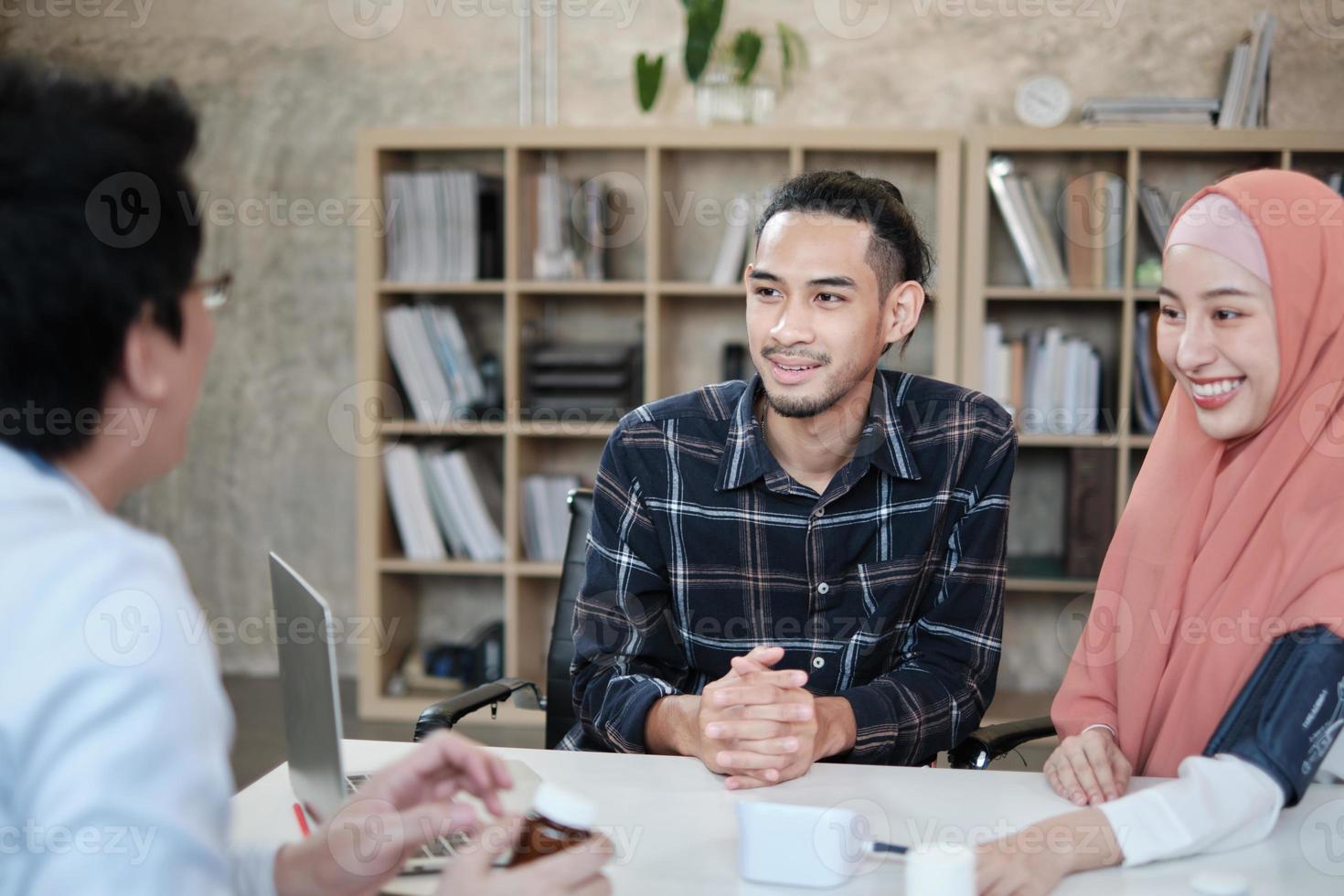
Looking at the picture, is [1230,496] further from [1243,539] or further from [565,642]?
[565,642]

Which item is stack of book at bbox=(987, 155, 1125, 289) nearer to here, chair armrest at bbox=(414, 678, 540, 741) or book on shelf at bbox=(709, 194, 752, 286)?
book on shelf at bbox=(709, 194, 752, 286)

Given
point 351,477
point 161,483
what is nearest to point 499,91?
point 351,477

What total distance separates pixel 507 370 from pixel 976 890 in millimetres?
2854

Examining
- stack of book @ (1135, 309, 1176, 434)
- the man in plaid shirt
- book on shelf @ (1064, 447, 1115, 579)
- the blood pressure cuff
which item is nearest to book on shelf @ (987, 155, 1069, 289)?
stack of book @ (1135, 309, 1176, 434)

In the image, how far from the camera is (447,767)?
3.48 feet

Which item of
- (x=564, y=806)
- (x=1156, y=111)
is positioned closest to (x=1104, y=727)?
(x=564, y=806)

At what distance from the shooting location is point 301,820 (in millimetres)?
1318

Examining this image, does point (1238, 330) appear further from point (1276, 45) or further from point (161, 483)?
point (161, 483)

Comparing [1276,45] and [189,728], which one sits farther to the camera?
[1276,45]

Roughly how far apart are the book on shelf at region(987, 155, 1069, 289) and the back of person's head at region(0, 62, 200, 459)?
3142 mm
